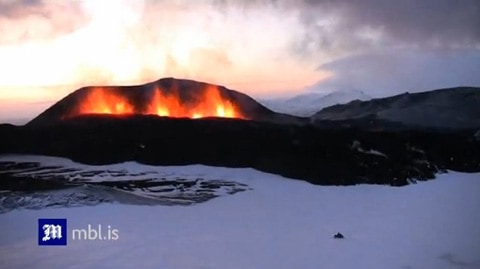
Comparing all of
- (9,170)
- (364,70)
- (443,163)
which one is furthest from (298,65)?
(9,170)

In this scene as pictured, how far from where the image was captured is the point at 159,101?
2691 mm

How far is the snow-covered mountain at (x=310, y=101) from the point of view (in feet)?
8.77

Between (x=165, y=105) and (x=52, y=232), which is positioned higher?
(x=165, y=105)

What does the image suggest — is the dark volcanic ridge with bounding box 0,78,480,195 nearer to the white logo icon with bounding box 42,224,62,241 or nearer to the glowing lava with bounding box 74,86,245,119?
the glowing lava with bounding box 74,86,245,119

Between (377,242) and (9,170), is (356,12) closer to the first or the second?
(377,242)

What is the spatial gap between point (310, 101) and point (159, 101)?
25.4 inches

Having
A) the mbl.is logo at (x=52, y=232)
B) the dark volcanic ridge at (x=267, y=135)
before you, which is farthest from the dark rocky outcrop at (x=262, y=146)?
the mbl.is logo at (x=52, y=232)

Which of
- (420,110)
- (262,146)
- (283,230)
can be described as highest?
(420,110)

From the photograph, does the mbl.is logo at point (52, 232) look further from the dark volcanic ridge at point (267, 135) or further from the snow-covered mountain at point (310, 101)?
the snow-covered mountain at point (310, 101)

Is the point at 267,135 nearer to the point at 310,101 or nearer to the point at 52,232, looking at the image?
the point at 310,101

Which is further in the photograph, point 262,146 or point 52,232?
point 262,146

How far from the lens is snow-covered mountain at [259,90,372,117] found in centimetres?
267

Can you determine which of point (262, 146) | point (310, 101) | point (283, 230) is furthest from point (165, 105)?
point (283, 230)

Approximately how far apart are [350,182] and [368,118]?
283mm
